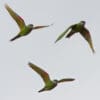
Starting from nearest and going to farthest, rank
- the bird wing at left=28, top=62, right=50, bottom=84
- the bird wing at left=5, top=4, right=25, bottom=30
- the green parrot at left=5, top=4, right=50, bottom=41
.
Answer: the bird wing at left=28, top=62, right=50, bottom=84
the green parrot at left=5, top=4, right=50, bottom=41
the bird wing at left=5, top=4, right=25, bottom=30

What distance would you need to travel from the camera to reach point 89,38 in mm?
8000

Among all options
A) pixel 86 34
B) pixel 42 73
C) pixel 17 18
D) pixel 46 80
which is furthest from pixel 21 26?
pixel 86 34

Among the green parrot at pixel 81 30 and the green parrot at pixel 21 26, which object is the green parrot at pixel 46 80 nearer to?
the green parrot at pixel 21 26

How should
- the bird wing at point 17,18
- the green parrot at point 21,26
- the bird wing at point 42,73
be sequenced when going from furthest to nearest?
1. the bird wing at point 17,18
2. the green parrot at point 21,26
3. the bird wing at point 42,73

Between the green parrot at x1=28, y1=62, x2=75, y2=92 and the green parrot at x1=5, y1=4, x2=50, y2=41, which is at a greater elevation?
the green parrot at x1=5, y1=4, x2=50, y2=41

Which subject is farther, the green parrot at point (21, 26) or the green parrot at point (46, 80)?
the green parrot at point (21, 26)

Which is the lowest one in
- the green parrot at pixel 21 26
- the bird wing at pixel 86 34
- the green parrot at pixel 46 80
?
the green parrot at pixel 46 80

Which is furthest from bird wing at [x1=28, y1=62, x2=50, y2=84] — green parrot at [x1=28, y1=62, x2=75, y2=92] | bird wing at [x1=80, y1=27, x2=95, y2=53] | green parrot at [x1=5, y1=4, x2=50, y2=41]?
bird wing at [x1=80, y1=27, x2=95, y2=53]

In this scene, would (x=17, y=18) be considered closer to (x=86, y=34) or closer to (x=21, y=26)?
(x=21, y=26)

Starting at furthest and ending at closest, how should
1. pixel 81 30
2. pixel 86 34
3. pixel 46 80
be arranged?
1. pixel 86 34
2. pixel 46 80
3. pixel 81 30

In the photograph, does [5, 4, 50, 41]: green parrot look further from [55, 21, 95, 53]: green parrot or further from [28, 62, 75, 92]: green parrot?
[28, 62, 75, 92]: green parrot

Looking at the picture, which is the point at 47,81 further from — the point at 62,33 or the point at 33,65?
the point at 62,33

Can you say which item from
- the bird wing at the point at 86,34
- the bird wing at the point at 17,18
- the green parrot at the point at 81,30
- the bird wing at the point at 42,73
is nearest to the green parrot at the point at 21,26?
the bird wing at the point at 17,18

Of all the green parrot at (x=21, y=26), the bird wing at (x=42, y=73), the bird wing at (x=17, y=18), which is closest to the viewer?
the bird wing at (x=42, y=73)
